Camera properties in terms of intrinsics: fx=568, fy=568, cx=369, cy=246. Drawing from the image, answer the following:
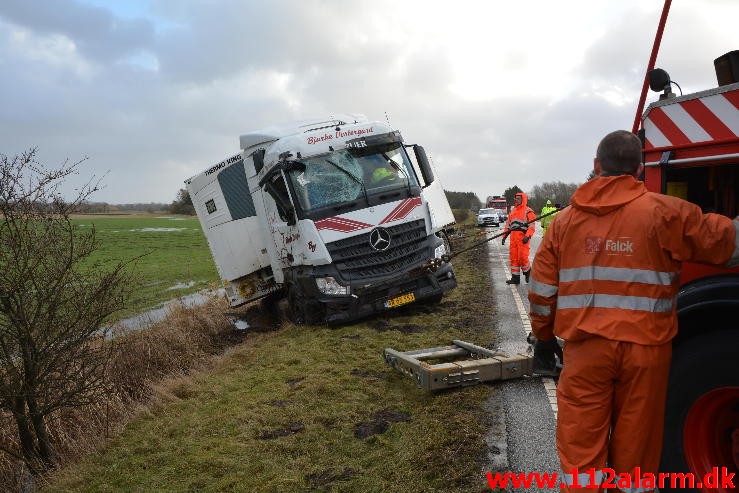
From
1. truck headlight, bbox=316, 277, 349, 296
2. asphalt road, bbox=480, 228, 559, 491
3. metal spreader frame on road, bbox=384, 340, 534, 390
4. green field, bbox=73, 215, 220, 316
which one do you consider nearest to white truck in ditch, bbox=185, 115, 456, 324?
truck headlight, bbox=316, 277, 349, 296

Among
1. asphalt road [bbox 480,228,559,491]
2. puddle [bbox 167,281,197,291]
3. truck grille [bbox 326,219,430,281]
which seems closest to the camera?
asphalt road [bbox 480,228,559,491]

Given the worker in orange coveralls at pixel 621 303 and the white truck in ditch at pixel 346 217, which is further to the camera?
the white truck in ditch at pixel 346 217

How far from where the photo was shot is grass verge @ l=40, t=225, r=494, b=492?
3779mm

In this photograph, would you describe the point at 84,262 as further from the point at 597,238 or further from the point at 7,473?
the point at 597,238

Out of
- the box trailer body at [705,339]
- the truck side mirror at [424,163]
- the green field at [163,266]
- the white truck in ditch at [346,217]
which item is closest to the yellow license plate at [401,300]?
the white truck in ditch at [346,217]

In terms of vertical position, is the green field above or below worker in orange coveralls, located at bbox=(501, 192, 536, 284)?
above

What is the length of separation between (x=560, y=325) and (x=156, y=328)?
8.60 meters

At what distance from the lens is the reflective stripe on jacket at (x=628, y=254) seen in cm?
238

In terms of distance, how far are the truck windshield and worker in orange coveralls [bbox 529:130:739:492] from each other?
20.2 ft

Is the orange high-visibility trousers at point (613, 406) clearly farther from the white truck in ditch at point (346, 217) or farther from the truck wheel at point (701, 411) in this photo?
the white truck in ditch at point (346, 217)

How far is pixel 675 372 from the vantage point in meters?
2.61

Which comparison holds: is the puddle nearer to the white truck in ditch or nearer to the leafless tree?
the white truck in ditch

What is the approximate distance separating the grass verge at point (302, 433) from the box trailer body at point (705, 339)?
123cm

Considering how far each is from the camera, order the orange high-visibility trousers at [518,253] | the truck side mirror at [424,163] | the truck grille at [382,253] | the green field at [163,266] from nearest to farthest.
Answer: the truck grille at [382,253]
the truck side mirror at [424,163]
the orange high-visibility trousers at [518,253]
the green field at [163,266]
